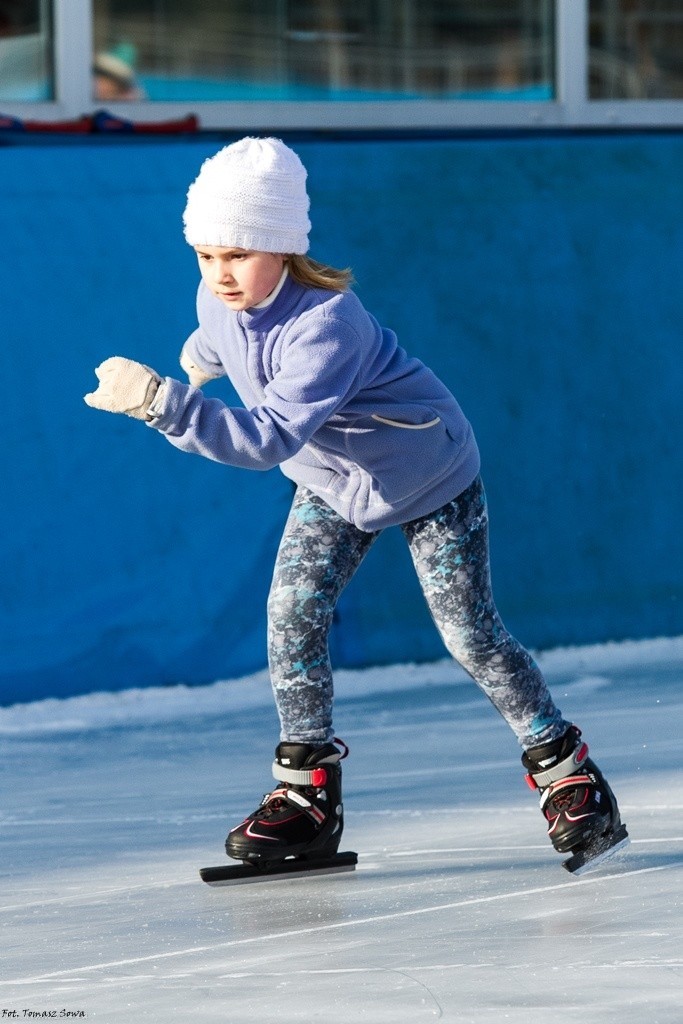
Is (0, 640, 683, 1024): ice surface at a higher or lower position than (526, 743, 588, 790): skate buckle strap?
lower

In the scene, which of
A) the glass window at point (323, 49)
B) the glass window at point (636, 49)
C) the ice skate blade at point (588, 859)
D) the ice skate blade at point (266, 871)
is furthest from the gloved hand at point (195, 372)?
the glass window at point (636, 49)

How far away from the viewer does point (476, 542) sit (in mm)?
3457

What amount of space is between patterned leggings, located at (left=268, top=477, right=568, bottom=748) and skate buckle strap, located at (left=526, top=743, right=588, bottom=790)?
5 cm

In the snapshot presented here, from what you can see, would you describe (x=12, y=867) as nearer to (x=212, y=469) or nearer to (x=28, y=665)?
(x=28, y=665)

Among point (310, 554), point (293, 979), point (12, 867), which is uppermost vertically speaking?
point (310, 554)

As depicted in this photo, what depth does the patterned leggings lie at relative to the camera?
3.42 m

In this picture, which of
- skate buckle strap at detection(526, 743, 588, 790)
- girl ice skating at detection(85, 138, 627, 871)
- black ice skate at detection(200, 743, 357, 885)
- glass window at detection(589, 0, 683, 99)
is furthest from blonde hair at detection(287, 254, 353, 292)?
glass window at detection(589, 0, 683, 99)

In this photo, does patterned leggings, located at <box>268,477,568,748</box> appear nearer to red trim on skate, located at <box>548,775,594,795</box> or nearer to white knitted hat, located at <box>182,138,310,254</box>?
red trim on skate, located at <box>548,775,594,795</box>

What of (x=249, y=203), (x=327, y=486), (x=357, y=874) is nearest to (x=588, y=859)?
(x=357, y=874)

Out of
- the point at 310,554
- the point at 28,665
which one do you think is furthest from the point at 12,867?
the point at 28,665

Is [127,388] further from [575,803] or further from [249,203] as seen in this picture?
[575,803]

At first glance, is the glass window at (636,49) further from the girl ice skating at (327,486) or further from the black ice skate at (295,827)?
the black ice skate at (295,827)

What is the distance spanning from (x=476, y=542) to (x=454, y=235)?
2.32 meters

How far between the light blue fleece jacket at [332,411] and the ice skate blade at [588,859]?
0.70m
